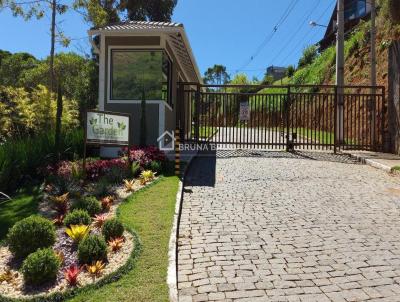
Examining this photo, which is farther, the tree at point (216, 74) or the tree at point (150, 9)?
the tree at point (216, 74)

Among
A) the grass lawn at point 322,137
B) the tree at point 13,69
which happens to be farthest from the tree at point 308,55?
the tree at point 13,69

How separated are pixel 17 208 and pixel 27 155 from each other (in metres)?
2.60

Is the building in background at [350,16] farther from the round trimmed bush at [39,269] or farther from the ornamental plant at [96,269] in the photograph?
the round trimmed bush at [39,269]

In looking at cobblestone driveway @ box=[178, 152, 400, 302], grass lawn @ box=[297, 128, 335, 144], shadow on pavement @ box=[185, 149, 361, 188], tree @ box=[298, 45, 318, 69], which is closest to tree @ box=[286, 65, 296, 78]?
tree @ box=[298, 45, 318, 69]

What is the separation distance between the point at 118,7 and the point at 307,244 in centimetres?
2302

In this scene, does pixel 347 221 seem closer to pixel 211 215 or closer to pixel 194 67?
pixel 211 215

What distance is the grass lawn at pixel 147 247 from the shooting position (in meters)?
4.34

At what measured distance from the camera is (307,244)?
5922mm

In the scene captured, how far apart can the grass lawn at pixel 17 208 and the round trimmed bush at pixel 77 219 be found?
0.99m

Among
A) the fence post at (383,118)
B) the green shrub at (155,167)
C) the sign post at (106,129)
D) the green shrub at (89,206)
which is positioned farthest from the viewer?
the fence post at (383,118)

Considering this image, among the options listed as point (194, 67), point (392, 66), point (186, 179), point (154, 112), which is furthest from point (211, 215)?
point (194, 67)

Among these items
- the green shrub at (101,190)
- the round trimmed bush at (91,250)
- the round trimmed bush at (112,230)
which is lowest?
the round trimmed bush at (91,250)

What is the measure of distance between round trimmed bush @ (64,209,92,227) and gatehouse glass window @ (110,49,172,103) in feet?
24.2

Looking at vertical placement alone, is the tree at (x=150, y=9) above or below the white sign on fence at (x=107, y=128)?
above
